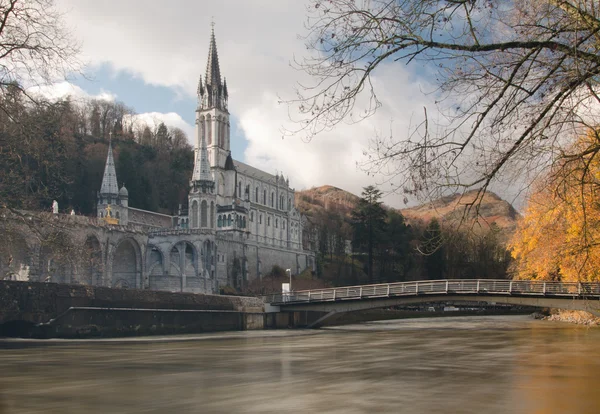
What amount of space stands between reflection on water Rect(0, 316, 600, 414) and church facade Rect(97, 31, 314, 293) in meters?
51.2

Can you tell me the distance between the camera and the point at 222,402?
1225 centimetres

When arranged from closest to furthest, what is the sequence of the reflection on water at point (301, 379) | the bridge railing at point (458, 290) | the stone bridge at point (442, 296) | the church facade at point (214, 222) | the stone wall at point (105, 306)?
the reflection on water at point (301, 379), the stone wall at point (105, 306), the stone bridge at point (442, 296), the bridge railing at point (458, 290), the church facade at point (214, 222)

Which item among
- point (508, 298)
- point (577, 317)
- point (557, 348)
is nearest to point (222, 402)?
point (557, 348)

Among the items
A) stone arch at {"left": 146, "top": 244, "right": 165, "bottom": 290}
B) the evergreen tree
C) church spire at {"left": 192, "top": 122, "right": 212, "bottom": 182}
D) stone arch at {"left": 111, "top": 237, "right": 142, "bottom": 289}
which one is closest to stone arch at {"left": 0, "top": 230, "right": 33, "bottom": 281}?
stone arch at {"left": 111, "top": 237, "right": 142, "bottom": 289}

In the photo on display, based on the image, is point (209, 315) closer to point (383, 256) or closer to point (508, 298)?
point (508, 298)

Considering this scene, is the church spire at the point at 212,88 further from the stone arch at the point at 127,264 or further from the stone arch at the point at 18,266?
the stone arch at the point at 18,266

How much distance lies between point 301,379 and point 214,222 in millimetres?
77839

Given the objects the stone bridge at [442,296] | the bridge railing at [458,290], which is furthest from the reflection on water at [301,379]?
the bridge railing at [458,290]

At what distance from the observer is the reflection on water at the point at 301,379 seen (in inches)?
462

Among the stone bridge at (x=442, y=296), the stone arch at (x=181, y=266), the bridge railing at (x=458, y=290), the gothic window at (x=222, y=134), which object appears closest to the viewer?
the stone bridge at (x=442, y=296)

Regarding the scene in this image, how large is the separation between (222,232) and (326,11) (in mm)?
84542

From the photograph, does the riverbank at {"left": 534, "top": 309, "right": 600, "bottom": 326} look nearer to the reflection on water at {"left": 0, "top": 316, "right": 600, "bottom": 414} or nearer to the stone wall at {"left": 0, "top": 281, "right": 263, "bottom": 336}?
the reflection on water at {"left": 0, "top": 316, "right": 600, "bottom": 414}

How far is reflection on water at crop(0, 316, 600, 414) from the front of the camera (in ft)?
38.5

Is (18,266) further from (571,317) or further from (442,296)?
(571,317)
